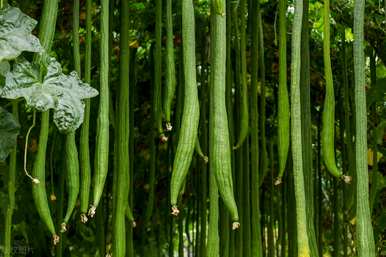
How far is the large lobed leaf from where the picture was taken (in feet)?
2.88

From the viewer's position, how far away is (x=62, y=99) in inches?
35.3

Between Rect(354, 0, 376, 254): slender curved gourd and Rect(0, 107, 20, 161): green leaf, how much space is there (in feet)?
1.47

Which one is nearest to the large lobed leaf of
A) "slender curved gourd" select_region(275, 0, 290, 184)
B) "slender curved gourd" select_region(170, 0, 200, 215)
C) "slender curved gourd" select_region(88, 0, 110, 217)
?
"slender curved gourd" select_region(88, 0, 110, 217)

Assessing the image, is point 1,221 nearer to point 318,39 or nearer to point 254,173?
point 254,173

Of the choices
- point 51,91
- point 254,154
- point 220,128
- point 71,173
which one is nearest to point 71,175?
point 71,173

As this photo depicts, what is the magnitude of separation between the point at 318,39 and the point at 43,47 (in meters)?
1.46

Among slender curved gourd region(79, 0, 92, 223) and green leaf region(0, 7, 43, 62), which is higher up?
green leaf region(0, 7, 43, 62)

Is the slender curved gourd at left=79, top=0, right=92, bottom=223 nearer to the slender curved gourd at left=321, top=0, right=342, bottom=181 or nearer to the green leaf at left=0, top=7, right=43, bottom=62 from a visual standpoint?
the green leaf at left=0, top=7, right=43, bottom=62

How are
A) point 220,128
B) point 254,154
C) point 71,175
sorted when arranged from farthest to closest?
point 254,154, point 71,175, point 220,128

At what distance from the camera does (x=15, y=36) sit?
874 millimetres

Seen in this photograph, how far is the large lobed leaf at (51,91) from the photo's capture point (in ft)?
2.88

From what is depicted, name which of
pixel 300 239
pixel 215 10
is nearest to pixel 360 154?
pixel 300 239

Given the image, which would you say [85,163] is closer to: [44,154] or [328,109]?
[44,154]

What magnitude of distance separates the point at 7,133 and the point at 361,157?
0.46m
